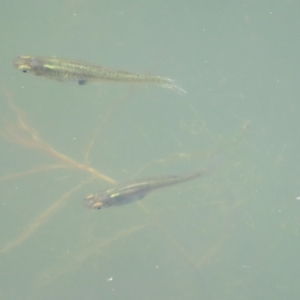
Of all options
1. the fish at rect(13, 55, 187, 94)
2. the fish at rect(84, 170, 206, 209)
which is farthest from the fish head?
the fish at rect(13, 55, 187, 94)

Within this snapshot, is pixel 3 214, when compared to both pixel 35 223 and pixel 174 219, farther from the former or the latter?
pixel 174 219

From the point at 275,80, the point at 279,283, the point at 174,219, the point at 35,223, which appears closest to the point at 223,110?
the point at 275,80

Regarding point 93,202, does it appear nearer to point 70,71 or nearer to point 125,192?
point 125,192

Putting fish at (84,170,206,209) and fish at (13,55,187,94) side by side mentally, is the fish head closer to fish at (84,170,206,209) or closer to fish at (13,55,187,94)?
fish at (84,170,206,209)

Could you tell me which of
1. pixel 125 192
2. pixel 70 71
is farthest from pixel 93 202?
pixel 70 71

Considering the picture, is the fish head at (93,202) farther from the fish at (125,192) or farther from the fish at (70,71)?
the fish at (70,71)

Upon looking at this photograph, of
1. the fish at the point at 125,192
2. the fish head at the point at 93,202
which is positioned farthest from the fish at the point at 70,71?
the fish head at the point at 93,202
